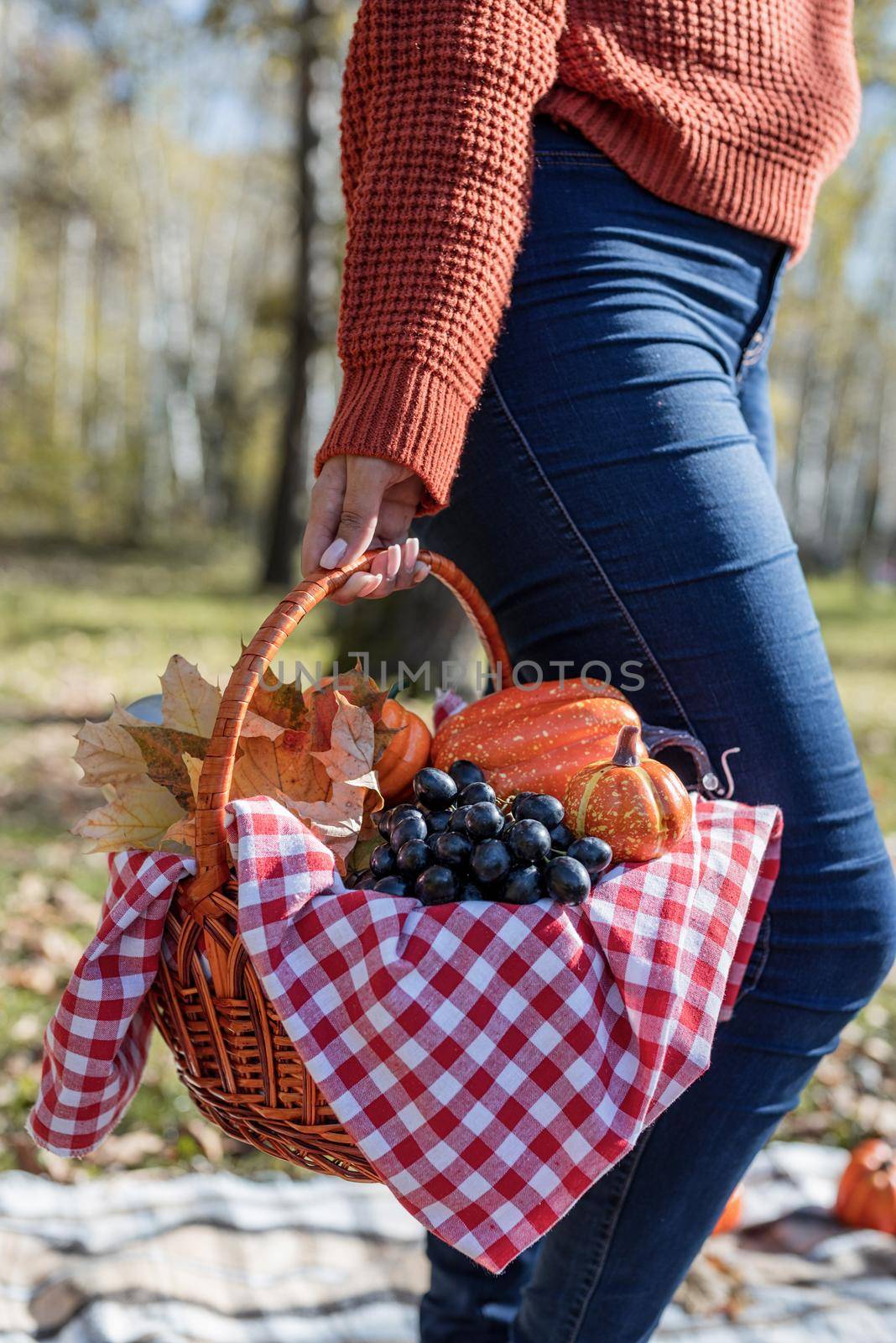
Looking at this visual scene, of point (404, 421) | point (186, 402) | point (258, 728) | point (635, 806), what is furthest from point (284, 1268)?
point (186, 402)

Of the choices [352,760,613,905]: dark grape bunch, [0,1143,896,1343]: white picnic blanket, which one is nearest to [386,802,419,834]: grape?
[352,760,613,905]: dark grape bunch

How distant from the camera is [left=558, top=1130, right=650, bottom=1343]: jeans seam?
1323mm

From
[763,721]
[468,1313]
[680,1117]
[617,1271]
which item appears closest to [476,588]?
[763,721]

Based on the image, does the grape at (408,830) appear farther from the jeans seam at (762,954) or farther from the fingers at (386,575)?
the jeans seam at (762,954)

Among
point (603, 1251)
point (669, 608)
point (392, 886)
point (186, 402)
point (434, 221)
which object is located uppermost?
point (186, 402)

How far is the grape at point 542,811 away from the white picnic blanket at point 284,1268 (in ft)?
3.99

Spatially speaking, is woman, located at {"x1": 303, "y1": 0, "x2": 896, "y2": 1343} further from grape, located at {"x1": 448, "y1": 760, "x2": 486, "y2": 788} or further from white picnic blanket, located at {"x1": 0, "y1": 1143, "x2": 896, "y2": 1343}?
white picnic blanket, located at {"x1": 0, "y1": 1143, "x2": 896, "y2": 1343}

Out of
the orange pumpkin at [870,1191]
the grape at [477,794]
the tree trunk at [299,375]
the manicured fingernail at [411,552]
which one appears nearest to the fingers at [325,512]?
the manicured fingernail at [411,552]

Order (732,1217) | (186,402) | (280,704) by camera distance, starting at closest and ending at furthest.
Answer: (280,704) → (732,1217) → (186,402)

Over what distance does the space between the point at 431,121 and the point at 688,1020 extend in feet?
3.29

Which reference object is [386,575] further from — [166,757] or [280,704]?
[166,757]

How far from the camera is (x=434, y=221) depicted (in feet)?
4.05

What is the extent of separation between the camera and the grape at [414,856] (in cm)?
116

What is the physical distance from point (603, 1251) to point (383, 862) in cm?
58
